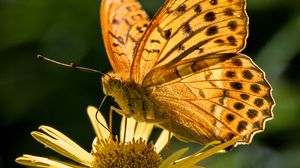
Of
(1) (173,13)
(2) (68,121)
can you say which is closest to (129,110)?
(1) (173,13)

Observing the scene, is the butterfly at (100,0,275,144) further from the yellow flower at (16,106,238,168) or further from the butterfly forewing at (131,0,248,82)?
the yellow flower at (16,106,238,168)

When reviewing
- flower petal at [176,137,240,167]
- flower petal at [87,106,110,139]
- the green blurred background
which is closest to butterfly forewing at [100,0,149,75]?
flower petal at [87,106,110,139]

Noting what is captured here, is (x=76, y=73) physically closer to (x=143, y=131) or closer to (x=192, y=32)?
(x=143, y=131)

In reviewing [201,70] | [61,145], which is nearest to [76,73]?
[61,145]

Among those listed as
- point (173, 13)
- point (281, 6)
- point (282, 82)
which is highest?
point (173, 13)

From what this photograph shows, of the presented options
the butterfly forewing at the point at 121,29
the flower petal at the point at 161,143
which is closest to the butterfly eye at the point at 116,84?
the butterfly forewing at the point at 121,29

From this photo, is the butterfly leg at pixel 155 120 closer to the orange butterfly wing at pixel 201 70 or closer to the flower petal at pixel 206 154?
the orange butterfly wing at pixel 201 70

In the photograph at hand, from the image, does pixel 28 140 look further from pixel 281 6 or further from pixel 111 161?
pixel 281 6
